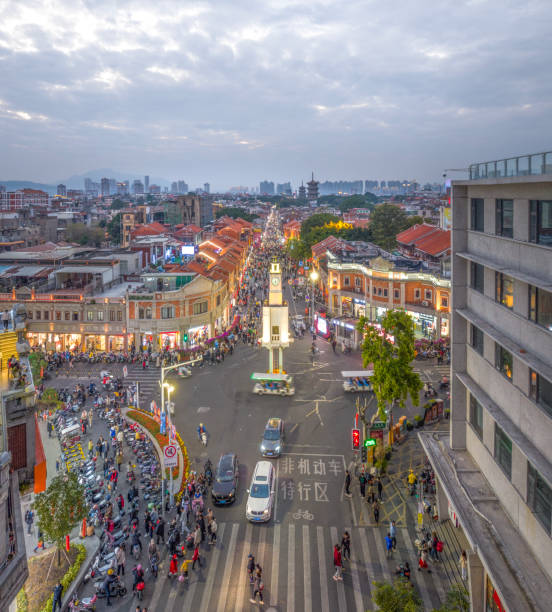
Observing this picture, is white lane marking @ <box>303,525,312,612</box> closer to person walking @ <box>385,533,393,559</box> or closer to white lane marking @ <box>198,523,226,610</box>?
person walking @ <box>385,533,393,559</box>

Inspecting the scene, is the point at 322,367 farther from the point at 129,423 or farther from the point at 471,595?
the point at 471,595

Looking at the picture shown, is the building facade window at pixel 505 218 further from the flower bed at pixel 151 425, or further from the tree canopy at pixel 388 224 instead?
the tree canopy at pixel 388 224

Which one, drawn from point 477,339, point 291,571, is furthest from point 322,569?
point 477,339

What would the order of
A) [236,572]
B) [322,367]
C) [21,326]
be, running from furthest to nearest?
[322,367] → [21,326] → [236,572]

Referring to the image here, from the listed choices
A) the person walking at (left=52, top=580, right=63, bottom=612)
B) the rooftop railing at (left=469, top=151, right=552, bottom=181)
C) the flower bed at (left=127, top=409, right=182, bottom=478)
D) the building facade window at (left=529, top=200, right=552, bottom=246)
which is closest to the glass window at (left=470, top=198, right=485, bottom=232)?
the rooftop railing at (left=469, top=151, right=552, bottom=181)

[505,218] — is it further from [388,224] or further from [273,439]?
[388,224]

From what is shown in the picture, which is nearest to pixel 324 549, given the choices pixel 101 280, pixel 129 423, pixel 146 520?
pixel 146 520

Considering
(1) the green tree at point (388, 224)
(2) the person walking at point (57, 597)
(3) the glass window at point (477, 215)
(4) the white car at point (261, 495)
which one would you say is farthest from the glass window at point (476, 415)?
(1) the green tree at point (388, 224)
